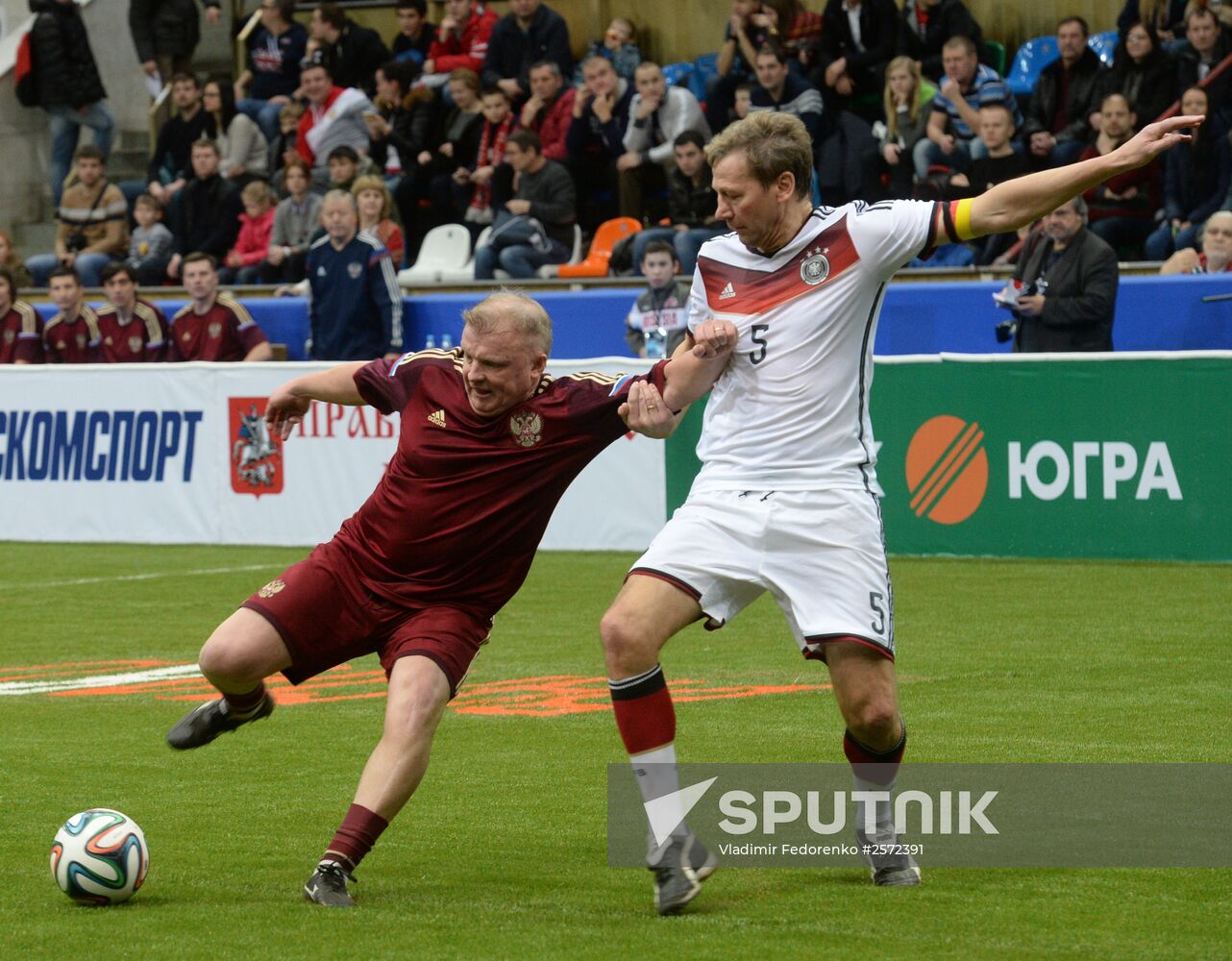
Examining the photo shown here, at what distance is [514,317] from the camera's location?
223 inches

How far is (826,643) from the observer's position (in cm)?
541

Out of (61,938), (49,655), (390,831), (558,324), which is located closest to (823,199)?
(558,324)

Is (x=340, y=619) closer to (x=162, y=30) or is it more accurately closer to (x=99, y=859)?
(x=99, y=859)

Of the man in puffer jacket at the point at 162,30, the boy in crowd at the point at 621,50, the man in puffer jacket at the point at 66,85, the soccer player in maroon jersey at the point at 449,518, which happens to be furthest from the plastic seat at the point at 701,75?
the soccer player in maroon jersey at the point at 449,518

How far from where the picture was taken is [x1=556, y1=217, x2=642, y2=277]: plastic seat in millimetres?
18453

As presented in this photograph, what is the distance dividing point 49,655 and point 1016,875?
6480 mm

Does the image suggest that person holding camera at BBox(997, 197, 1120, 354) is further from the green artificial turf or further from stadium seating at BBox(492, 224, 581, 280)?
stadium seating at BBox(492, 224, 581, 280)

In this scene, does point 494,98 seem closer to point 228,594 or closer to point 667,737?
point 228,594

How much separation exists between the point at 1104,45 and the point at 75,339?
388 inches

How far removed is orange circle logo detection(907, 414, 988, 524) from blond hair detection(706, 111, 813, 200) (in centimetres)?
816

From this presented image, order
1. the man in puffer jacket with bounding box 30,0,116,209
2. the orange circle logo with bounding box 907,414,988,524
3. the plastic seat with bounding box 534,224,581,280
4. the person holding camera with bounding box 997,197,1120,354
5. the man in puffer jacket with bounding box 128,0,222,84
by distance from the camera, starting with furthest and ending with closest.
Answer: the man in puffer jacket with bounding box 128,0,222,84 → the man in puffer jacket with bounding box 30,0,116,209 → the plastic seat with bounding box 534,224,581,280 → the person holding camera with bounding box 997,197,1120,354 → the orange circle logo with bounding box 907,414,988,524

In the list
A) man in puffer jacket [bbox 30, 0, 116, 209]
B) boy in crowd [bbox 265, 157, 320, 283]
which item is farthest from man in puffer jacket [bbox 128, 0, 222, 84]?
boy in crowd [bbox 265, 157, 320, 283]

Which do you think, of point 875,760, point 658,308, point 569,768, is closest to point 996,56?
point 658,308

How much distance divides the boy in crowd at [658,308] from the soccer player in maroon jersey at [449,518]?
970 centimetres
